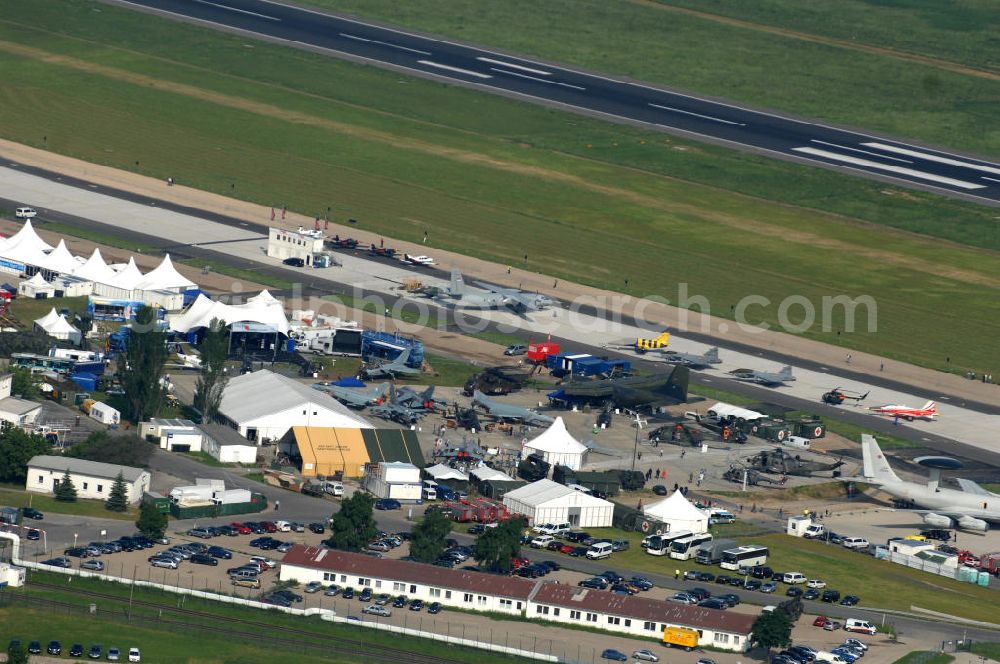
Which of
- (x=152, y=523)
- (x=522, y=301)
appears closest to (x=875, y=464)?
(x=522, y=301)

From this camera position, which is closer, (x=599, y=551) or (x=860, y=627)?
(x=860, y=627)

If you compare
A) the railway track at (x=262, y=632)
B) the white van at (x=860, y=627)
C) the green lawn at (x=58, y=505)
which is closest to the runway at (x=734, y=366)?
the white van at (x=860, y=627)

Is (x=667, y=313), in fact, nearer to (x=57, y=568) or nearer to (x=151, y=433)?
(x=151, y=433)

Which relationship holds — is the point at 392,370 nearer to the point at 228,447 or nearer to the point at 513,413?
the point at 513,413

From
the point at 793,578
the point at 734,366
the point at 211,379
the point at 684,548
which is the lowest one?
the point at 793,578

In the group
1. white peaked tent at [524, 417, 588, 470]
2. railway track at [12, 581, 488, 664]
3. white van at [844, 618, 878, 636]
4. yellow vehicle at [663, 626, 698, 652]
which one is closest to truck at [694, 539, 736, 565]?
white van at [844, 618, 878, 636]

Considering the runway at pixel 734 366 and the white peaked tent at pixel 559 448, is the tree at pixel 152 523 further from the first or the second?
the runway at pixel 734 366

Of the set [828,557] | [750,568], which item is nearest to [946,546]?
[828,557]
